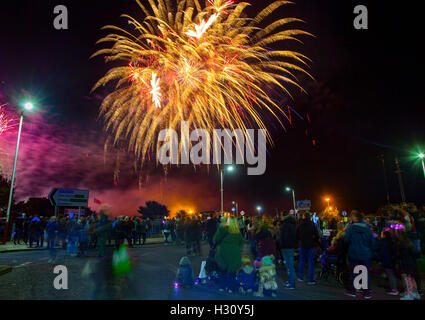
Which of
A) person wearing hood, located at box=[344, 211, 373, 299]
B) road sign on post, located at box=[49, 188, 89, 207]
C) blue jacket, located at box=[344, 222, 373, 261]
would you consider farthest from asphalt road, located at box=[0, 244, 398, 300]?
road sign on post, located at box=[49, 188, 89, 207]

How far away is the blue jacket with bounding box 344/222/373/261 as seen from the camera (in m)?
6.38

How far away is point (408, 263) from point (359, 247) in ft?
3.72

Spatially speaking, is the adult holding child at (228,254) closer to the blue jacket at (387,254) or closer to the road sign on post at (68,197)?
the blue jacket at (387,254)

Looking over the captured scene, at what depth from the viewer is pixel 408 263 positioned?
247 inches

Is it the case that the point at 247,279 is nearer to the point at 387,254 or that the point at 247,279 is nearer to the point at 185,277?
the point at 185,277

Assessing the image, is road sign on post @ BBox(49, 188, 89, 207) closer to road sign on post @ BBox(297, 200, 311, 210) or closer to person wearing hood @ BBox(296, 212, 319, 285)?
road sign on post @ BBox(297, 200, 311, 210)

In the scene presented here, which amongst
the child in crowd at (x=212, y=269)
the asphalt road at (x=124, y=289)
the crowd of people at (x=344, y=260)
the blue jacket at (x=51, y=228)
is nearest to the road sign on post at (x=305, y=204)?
the asphalt road at (x=124, y=289)

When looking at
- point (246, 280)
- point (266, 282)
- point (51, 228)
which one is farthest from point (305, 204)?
point (51, 228)

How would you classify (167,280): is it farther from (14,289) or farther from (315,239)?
(315,239)

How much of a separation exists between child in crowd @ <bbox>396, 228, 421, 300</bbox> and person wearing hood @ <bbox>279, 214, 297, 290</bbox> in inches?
99.0

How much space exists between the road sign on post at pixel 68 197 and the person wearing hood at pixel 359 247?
76.6ft

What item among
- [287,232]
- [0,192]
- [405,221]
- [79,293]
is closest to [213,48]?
[287,232]
